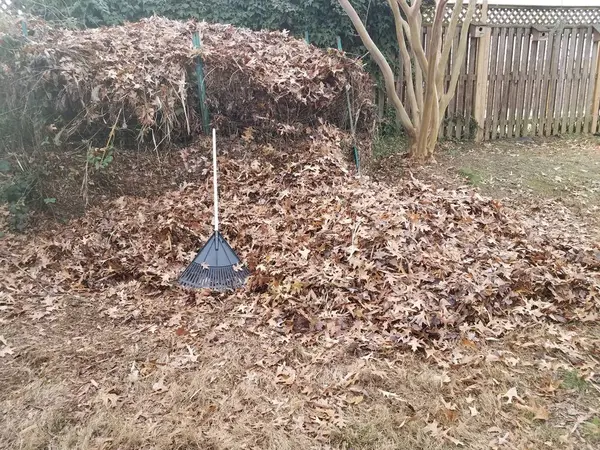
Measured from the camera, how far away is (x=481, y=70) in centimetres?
783

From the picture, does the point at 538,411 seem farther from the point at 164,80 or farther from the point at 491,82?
the point at 491,82

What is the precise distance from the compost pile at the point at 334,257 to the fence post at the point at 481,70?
334 cm

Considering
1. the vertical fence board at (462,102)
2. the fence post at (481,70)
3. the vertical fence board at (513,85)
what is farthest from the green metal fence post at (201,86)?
the vertical fence board at (513,85)

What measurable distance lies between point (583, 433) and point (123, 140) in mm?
5015

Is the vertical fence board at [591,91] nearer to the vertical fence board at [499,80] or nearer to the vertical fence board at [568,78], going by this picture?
the vertical fence board at [568,78]

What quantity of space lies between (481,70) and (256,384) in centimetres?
701

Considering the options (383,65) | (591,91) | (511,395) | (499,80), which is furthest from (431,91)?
(511,395)

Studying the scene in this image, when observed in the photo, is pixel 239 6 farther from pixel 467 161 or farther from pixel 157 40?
pixel 467 161

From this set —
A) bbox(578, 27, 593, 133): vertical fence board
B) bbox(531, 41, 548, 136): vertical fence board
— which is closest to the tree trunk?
bbox(531, 41, 548, 136): vertical fence board

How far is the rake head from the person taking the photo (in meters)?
3.81

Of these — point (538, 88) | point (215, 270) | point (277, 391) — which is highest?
point (538, 88)

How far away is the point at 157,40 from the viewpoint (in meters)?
5.50

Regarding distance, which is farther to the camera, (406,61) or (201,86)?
(406,61)

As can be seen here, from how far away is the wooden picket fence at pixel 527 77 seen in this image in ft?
25.7
